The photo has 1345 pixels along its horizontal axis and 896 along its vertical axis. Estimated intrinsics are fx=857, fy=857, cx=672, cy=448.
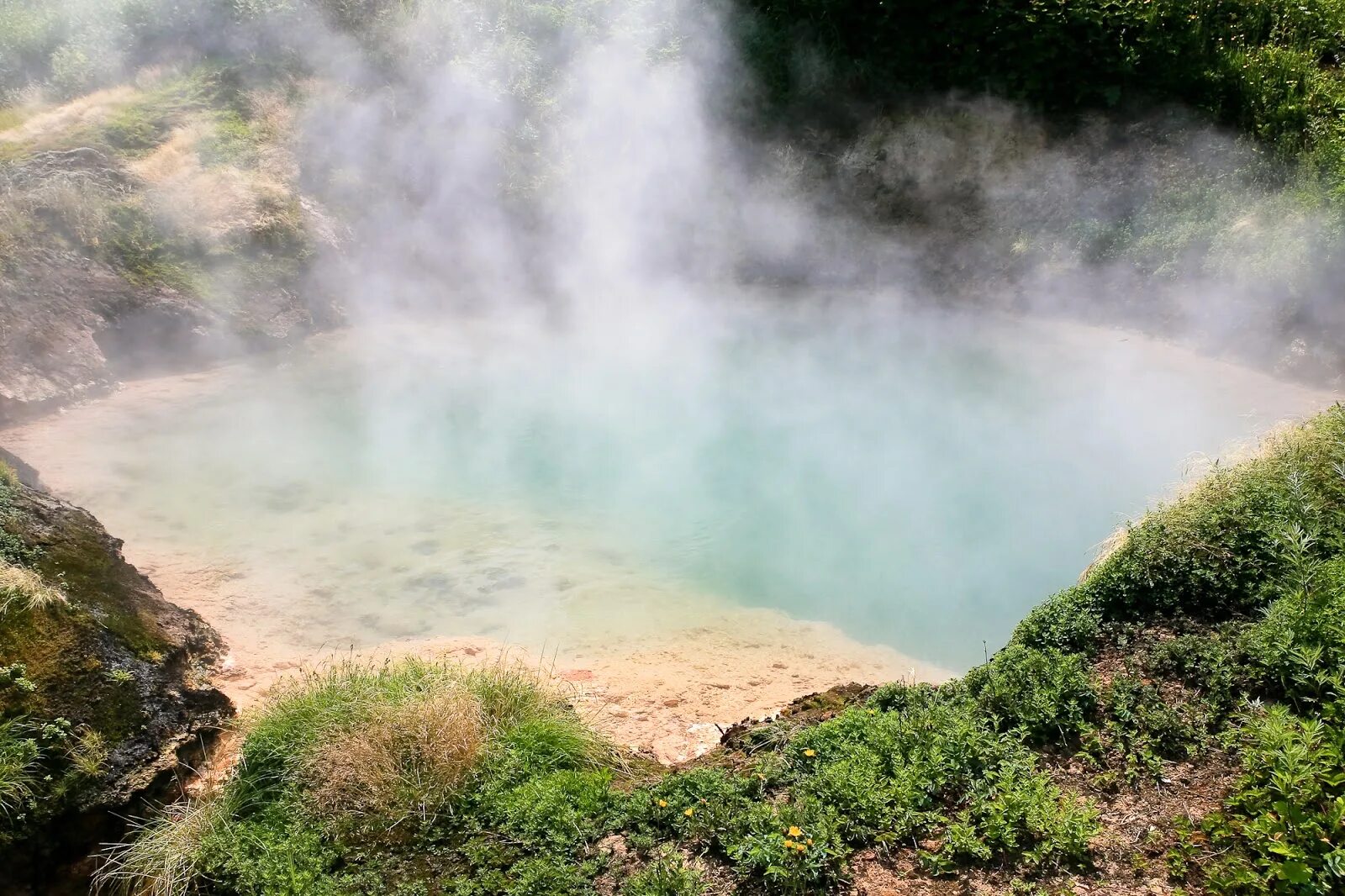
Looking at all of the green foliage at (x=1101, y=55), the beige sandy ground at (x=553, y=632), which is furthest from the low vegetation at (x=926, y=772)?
the green foliage at (x=1101, y=55)

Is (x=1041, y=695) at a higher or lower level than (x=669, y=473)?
lower

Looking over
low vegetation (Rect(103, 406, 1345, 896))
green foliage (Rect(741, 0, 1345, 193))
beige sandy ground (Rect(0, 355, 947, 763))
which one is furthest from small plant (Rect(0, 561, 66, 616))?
green foliage (Rect(741, 0, 1345, 193))

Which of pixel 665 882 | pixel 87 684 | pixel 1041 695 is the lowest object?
pixel 665 882

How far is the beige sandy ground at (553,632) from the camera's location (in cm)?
543

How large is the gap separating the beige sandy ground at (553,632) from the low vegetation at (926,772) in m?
0.89

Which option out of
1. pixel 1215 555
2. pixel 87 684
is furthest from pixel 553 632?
pixel 1215 555

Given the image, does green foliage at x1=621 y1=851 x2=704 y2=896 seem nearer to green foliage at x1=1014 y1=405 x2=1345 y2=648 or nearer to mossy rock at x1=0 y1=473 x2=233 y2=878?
green foliage at x1=1014 y1=405 x2=1345 y2=648

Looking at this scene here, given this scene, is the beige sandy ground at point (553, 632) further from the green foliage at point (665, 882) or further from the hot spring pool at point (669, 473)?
the green foliage at point (665, 882)

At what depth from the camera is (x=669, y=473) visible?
809 centimetres

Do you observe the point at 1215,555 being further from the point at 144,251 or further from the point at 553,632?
the point at 144,251

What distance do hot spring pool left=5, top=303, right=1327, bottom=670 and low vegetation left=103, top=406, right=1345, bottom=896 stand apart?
1.81m

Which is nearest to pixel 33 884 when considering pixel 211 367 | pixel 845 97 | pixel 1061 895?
pixel 1061 895

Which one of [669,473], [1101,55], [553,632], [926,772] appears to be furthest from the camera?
[1101,55]

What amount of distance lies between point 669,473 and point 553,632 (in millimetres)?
2329
